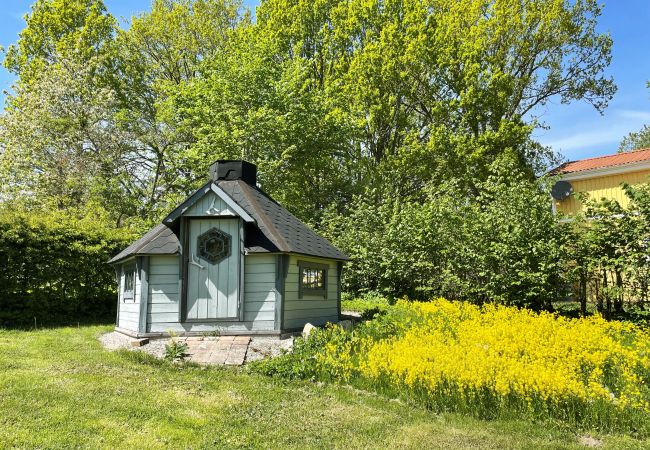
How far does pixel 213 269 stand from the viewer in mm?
10867

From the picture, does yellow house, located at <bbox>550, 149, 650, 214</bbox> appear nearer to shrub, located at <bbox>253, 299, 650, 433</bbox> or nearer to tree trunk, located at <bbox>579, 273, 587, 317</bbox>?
tree trunk, located at <bbox>579, 273, 587, 317</bbox>

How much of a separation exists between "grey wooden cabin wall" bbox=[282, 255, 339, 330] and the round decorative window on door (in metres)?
1.59

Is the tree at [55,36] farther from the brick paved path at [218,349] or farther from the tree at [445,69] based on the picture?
the brick paved path at [218,349]

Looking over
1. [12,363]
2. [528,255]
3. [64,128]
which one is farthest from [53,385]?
[64,128]

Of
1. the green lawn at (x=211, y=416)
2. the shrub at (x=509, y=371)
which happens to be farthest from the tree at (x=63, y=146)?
the shrub at (x=509, y=371)

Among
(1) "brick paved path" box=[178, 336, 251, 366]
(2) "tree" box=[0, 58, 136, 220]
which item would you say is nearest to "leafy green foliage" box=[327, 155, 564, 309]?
(1) "brick paved path" box=[178, 336, 251, 366]

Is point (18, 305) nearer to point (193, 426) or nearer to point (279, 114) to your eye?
point (193, 426)

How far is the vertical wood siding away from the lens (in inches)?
759

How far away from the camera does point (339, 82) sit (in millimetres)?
24516

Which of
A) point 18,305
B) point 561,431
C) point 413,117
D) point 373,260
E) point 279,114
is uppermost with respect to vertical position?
point 413,117

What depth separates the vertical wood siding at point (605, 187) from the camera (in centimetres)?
1928

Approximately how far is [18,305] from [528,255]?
48.4 ft

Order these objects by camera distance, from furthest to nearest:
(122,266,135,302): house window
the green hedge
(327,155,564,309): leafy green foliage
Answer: the green hedge
(327,155,564,309): leafy green foliage
(122,266,135,302): house window

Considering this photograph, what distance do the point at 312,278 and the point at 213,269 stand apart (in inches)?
111
